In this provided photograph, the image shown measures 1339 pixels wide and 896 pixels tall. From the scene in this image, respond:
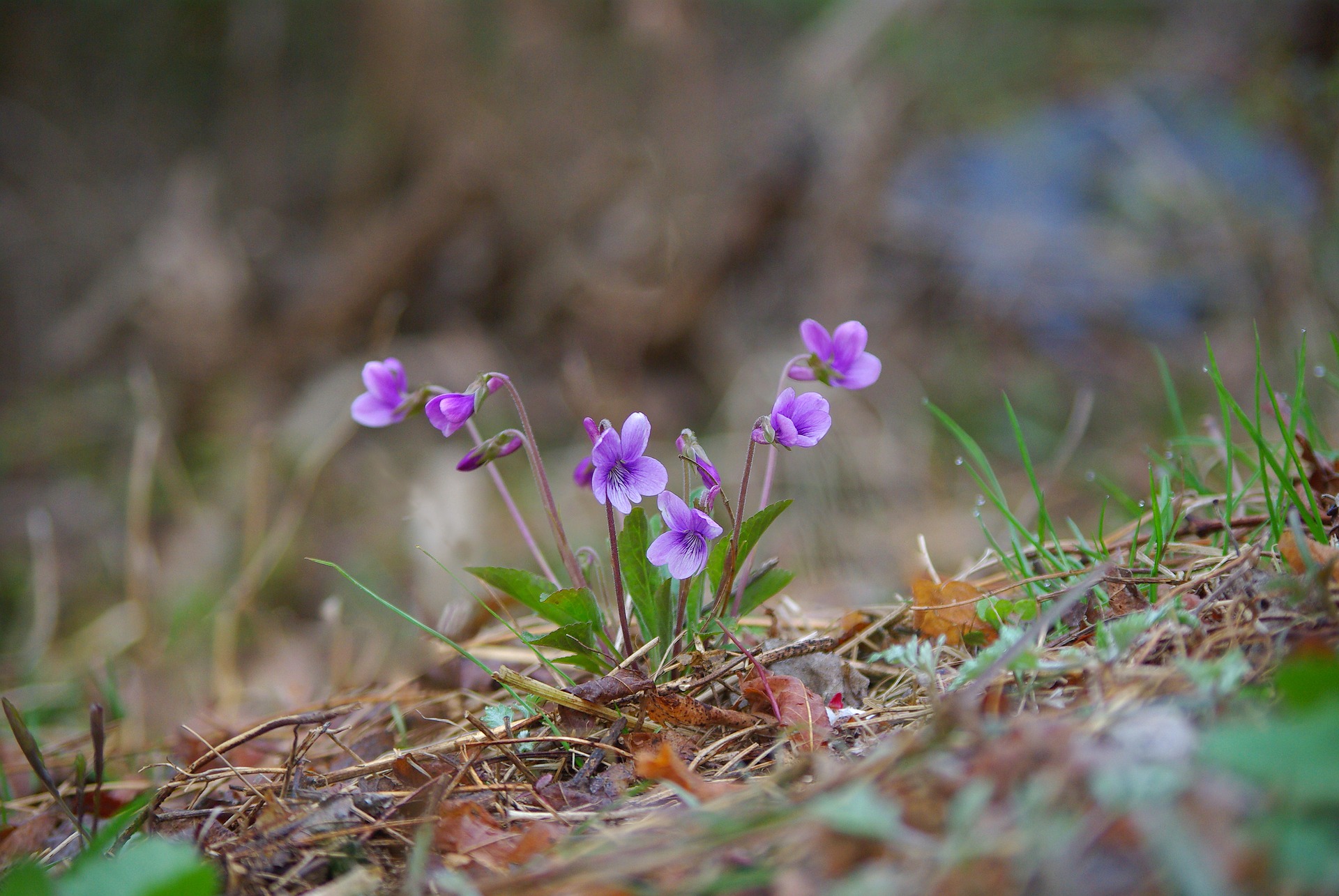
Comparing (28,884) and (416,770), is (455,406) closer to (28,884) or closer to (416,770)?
(416,770)

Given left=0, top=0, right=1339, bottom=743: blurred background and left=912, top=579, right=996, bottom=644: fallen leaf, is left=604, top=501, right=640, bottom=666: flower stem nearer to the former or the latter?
left=912, top=579, right=996, bottom=644: fallen leaf

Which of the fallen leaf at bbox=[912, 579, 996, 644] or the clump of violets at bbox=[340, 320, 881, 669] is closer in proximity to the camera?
the clump of violets at bbox=[340, 320, 881, 669]

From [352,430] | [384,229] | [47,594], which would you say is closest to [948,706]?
[47,594]

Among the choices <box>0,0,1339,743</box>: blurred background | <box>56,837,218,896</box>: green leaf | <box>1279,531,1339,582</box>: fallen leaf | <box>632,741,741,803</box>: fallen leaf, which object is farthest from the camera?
<box>0,0,1339,743</box>: blurred background

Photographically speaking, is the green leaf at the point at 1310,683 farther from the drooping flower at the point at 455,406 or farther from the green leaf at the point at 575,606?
the drooping flower at the point at 455,406

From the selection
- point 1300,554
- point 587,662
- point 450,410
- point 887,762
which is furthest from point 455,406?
point 1300,554

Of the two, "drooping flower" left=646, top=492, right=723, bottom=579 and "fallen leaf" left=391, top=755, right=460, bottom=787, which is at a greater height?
"drooping flower" left=646, top=492, right=723, bottom=579

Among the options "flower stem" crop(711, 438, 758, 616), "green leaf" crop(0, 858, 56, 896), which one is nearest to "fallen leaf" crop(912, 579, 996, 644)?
"flower stem" crop(711, 438, 758, 616)

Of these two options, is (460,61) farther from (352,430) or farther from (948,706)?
(948,706)
